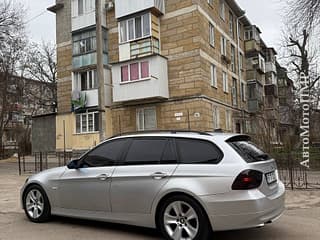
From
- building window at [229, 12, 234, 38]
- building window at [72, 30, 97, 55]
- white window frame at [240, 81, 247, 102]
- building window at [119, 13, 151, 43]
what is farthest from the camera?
white window frame at [240, 81, 247, 102]

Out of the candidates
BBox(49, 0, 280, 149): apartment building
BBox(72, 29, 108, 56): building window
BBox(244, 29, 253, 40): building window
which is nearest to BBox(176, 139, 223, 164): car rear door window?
BBox(49, 0, 280, 149): apartment building

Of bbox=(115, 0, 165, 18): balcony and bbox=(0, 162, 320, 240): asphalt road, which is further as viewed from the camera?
bbox=(115, 0, 165, 18): balcony

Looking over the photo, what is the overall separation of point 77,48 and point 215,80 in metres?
9.97

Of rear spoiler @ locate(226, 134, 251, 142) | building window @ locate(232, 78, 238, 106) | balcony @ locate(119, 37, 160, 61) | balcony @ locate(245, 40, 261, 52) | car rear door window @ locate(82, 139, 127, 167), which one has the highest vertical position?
balcony @ locate(245, 40, 261, 52)

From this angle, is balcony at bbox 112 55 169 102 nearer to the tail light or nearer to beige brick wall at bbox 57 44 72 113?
beige brick wall at bbox 57 44 72 113

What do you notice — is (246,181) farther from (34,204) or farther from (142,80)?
(142,80)

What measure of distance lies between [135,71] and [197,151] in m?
17.7

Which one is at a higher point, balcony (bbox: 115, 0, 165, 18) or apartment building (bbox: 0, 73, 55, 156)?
balcony (bbox: 115, 0, 165, 18)

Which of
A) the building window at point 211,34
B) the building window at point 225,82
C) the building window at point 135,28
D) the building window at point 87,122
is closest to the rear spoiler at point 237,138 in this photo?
the building window at point 135,28

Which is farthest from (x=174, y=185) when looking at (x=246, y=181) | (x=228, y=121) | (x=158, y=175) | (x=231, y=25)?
(x=231, y=25)

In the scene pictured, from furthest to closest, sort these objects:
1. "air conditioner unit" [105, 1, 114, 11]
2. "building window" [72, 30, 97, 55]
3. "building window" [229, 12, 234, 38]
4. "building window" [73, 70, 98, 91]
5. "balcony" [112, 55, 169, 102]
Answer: "building window" [229, 12, 234, 38]
"building window" [73, 70, 98, 91]
"building window" [72, 30, 97, 55]
"air conditioner unit" [105, 1, 114, 11]
"balcony" [112, 55, 169, 102]

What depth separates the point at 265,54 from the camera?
41031mm

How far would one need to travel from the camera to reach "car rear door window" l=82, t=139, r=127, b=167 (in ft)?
19.6

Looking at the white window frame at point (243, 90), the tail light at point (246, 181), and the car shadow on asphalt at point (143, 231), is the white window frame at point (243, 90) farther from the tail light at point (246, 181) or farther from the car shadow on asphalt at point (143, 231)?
the tail light at point (246, 181)
